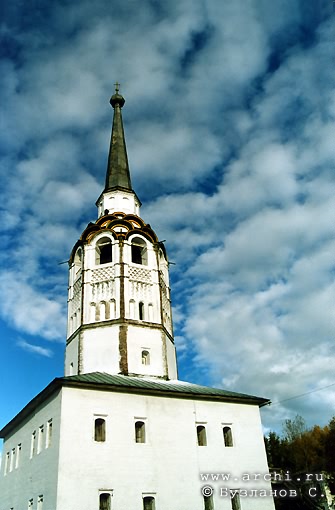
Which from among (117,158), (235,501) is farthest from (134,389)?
(117,158)

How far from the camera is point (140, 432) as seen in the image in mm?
20984

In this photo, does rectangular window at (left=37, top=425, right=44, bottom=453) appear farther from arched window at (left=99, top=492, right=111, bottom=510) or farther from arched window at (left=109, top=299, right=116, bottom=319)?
arched window at (left=109, top=299, right=116, bottom=319)

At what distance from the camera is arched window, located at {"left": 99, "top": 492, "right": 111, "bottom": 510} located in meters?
18.5

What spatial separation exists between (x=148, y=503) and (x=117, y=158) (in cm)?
2381

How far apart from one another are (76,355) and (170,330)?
20.2 ft

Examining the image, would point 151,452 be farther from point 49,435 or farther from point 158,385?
point 49,435

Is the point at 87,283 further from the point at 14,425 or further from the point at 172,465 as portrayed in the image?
the point at 172,465

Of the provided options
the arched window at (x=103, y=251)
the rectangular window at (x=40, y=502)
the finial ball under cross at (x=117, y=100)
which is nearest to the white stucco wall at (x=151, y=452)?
the rectangular window at (x=40, y=502)

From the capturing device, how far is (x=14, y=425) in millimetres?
25797

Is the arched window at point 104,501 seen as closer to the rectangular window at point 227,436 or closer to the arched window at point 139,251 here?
the rectangular window at point 227,436

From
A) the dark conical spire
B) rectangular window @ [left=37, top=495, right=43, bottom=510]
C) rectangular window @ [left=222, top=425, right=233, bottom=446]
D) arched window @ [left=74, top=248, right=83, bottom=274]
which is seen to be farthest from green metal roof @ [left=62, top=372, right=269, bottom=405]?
the dark conical spire

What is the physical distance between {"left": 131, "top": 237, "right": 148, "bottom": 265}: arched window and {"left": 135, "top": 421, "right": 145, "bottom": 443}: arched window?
11071 mm

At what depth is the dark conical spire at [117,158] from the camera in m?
33.5

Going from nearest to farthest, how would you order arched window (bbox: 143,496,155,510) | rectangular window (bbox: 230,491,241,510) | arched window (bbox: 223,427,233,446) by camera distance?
arched window (bbox: 143,496,155,510) < rectangular window (bbox: 230,491,241,510) < arched window (bbox: 223,427,233,446)
